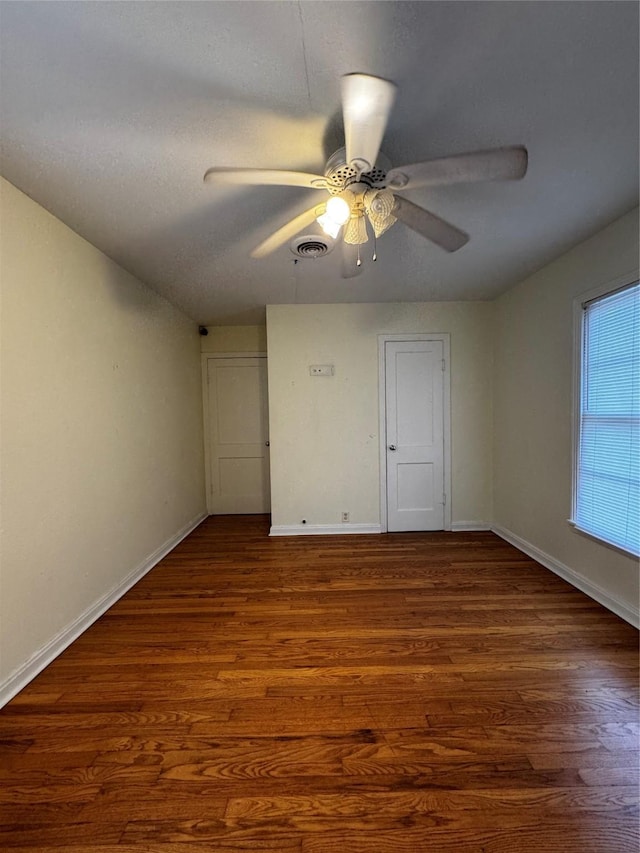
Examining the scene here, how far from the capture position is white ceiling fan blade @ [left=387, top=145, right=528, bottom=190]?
1128mm

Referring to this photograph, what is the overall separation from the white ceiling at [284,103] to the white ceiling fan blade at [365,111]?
22 cm

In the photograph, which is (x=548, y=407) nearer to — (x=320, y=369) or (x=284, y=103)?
(x=320, y=369)

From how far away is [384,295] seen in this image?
3.35 m

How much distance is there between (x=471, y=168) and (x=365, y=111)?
16.6 inches

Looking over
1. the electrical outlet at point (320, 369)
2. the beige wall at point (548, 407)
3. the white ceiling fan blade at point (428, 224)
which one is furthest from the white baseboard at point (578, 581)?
the electrical outlet at point (320, 369)

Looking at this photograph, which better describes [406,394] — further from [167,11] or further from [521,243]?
[167,11]

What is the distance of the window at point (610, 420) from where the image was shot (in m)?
2.04

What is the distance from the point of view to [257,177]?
1.28m

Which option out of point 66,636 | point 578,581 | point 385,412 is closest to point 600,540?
point 578,581

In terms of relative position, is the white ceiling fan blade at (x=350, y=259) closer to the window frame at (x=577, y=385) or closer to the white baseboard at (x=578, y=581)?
the window frame at (x=577, y=385)

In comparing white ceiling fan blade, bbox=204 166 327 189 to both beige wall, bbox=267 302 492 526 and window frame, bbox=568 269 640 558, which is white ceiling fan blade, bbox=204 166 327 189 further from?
beige wall, bbox=267 302 492 526

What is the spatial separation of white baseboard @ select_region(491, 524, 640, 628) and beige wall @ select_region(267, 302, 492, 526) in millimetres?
560

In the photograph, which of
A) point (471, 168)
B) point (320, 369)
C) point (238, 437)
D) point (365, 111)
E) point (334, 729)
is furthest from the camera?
point (238, 437)

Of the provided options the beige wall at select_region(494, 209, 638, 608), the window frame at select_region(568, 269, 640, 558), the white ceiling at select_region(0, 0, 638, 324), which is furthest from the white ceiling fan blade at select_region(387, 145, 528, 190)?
the window frame at select_region(568, 269, 640, 558)
